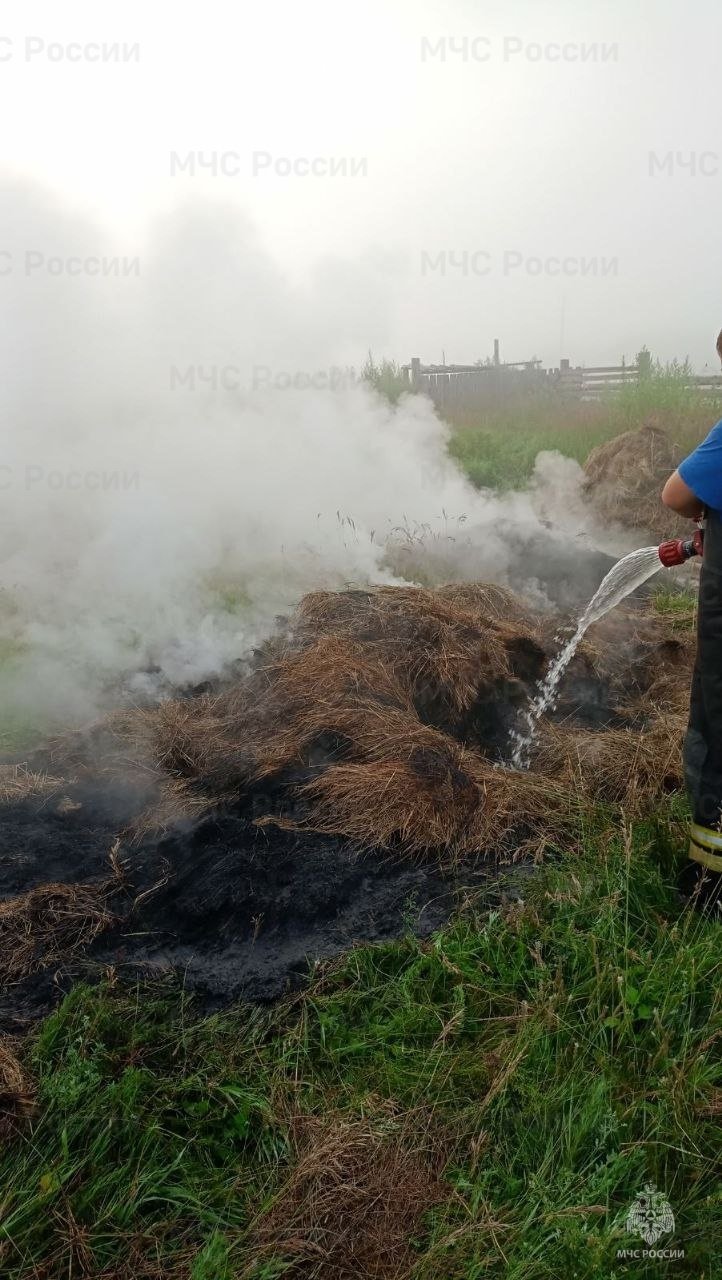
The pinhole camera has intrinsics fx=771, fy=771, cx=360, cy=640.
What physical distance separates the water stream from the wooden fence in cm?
1218

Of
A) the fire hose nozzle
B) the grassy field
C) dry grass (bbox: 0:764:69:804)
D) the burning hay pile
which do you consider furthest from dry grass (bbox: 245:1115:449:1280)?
dry grass (bbox: 0:764:69:804)

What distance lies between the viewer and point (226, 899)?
3.33m

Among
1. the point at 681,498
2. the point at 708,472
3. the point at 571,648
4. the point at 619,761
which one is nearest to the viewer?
the point at 708,472

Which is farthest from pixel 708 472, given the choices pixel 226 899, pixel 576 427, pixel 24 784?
pixel 576 427

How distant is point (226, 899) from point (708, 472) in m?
2.57

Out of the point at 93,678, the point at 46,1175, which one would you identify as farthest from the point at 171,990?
the point at 93,678

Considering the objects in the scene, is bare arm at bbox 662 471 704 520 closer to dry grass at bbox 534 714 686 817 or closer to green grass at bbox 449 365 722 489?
dry grass at bbox 534 714 686 817

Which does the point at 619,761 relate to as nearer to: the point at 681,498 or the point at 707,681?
the point at 707,681

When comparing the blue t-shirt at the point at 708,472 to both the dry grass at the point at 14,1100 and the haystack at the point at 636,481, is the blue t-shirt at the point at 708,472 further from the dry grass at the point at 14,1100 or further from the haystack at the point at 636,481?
the haystack at the point at 636,481

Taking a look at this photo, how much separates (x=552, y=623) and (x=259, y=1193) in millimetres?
4825

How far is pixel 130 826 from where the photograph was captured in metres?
3.93

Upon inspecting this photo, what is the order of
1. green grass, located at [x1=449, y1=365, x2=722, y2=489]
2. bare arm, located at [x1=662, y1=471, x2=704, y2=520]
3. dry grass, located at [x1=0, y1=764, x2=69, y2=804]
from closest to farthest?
1. bare arm, located at [x1=662, y1=471, x2=704, y2=520]
2. dry grass, located at [x1=0, y1=764, x2=69, y2=804]
3. green grass, located at [x1=449, y1=365, x2=722, y2=489]

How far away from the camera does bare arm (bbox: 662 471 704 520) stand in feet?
9.31

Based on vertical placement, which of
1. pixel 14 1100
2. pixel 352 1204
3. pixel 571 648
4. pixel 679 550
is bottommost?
pixel 352 1204
